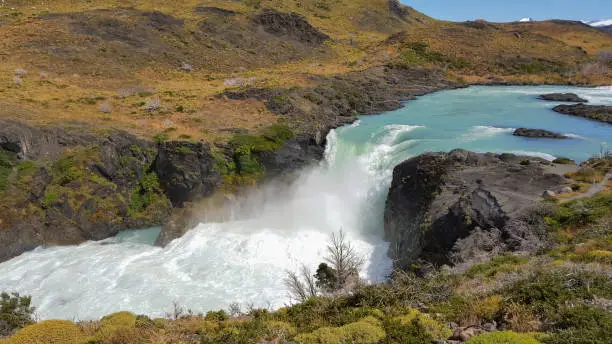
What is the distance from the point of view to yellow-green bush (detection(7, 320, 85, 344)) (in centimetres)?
964

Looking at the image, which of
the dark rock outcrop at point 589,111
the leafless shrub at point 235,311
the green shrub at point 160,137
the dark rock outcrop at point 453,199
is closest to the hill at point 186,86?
the green shrub at point 160,137

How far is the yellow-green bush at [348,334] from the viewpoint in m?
8.63

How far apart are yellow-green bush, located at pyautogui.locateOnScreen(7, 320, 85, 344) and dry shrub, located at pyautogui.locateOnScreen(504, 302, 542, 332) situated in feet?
34.0

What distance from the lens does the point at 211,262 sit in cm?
2403

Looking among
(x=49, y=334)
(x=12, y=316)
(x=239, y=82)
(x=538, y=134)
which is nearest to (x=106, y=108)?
(x=239, y=82)

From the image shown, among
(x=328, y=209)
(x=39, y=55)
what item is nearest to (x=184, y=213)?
(x=328, y=209)

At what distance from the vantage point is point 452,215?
18.6 metres

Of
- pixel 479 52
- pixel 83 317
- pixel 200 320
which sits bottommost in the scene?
pixel 83 317

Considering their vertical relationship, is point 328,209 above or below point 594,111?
below

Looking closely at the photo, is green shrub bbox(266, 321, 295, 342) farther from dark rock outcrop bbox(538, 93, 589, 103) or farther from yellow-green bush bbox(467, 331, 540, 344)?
dark rock outcrop bbox(538, 93, 589, 103)

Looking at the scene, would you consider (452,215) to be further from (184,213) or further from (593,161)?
(184,213)

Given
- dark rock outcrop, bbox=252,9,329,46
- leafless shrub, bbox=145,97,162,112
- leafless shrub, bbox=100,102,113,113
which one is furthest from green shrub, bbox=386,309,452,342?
dark rock outcrop, bbox=252,9,329,46

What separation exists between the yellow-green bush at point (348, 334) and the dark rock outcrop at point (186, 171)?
22.4m

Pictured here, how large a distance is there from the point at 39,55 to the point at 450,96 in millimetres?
60573
